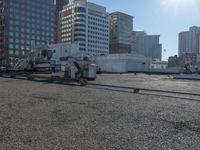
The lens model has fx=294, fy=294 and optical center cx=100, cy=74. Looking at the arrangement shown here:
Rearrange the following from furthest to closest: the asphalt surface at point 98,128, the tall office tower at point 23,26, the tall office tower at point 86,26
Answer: the tall office tower at point 86,26 → the tall office tower at point 23,26 → the asphalt surface at point 98,128

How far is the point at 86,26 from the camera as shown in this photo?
172 m

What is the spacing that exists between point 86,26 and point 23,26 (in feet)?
121

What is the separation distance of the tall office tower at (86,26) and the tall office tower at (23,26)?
10.7 metres

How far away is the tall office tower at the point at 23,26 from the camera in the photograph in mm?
163625

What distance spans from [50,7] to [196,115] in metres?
186

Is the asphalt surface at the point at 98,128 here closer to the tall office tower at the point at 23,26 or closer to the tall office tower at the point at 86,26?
the tall office tower at the point at 23,26

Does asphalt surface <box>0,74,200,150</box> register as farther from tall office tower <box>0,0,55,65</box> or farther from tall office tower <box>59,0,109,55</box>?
tall office tower <box>59,0,109,55</box>

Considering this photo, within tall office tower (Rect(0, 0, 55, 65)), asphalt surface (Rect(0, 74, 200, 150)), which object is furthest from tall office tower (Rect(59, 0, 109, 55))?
asphalt surface (Rect(0, 74, 200, 150))

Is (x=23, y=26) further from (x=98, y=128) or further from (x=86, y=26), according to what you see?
(x=98, y=128)

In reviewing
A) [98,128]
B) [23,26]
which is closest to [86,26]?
[23,26]

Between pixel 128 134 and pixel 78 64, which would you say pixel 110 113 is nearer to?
pixel 128 134

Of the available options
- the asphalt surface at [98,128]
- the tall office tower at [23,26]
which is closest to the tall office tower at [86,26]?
the tall office tower at [23,26]

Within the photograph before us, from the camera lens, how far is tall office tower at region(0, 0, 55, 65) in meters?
164

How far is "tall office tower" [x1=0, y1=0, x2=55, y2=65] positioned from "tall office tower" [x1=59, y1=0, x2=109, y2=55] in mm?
10683
